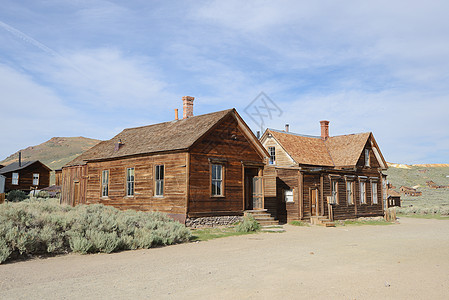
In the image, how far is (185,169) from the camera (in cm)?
1744

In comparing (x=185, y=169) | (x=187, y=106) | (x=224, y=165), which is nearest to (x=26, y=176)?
(x=187, y=106)

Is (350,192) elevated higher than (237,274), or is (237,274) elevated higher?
(350,192)

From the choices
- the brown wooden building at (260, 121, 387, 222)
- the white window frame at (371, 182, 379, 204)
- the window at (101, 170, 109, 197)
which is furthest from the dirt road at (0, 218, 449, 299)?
the white window frame at (371, 182, 379, 204)

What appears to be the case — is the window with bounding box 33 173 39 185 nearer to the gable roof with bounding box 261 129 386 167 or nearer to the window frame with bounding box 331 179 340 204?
the gable roof with bounding box 261 129 386 167

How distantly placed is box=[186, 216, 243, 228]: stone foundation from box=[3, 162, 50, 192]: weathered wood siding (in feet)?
128

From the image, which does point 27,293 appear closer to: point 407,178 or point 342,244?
point 342,244

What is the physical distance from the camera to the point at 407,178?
8431 centimetres

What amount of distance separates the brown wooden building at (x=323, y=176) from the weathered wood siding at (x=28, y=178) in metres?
Result: 36.2

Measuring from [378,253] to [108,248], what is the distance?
26.7 feet

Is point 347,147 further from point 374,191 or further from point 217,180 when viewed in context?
point 217,180

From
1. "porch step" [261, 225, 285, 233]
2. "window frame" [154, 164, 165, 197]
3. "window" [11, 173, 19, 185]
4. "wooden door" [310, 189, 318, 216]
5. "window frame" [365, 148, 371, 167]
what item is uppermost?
"window frame" [365, 148, 371, 167]

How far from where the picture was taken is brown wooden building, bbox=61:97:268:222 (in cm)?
1772

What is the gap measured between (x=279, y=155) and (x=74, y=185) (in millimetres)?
14983

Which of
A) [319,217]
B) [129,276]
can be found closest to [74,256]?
[129,276]
